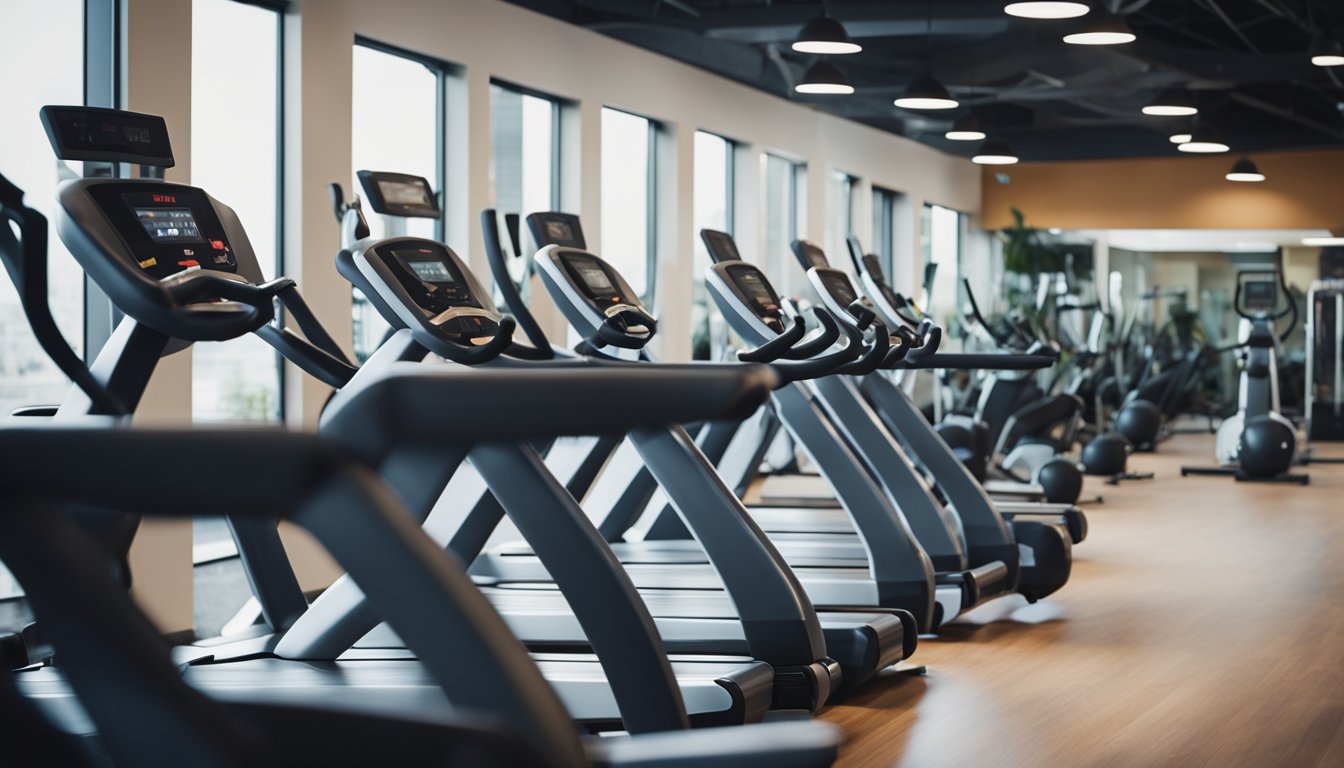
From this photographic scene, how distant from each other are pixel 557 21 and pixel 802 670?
5296mm

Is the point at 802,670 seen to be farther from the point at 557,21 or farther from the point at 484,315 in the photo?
the point at 557,21

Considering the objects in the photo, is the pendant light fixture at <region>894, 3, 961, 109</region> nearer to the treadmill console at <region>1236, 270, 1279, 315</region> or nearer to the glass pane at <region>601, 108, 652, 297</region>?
the glass pane at <region>601, 108, 652, 297</region>

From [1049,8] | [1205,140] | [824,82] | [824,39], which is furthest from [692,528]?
[1205,140]

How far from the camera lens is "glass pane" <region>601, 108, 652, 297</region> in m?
8.80

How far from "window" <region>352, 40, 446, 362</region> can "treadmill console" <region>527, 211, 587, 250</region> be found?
1914 millimetres

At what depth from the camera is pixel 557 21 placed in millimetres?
7953

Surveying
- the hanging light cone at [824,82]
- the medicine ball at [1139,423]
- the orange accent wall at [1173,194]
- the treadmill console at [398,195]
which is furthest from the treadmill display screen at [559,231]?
the orange accent wall at [1173,194]

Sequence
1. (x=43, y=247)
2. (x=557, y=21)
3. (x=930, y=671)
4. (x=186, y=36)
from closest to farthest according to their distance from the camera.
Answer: (x=43, y=247)
(x=930, y=671)
(x=186, y=36)
(x=557, y=21)

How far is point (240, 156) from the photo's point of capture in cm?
578

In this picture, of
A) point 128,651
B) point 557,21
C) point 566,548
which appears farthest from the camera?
point 557,21

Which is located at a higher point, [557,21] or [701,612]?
[557,21]

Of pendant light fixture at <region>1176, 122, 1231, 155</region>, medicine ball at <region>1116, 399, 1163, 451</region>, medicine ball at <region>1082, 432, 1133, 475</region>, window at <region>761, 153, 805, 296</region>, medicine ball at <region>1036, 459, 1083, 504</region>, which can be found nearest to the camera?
medicine ball at <region>1036, 459, 1083, 504</region>

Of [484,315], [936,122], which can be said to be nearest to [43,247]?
[484,315]

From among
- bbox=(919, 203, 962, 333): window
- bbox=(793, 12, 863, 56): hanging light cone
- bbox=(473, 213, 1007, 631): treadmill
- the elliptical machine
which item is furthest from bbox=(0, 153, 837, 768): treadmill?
bbox=(919, 203, 962, 333): window
